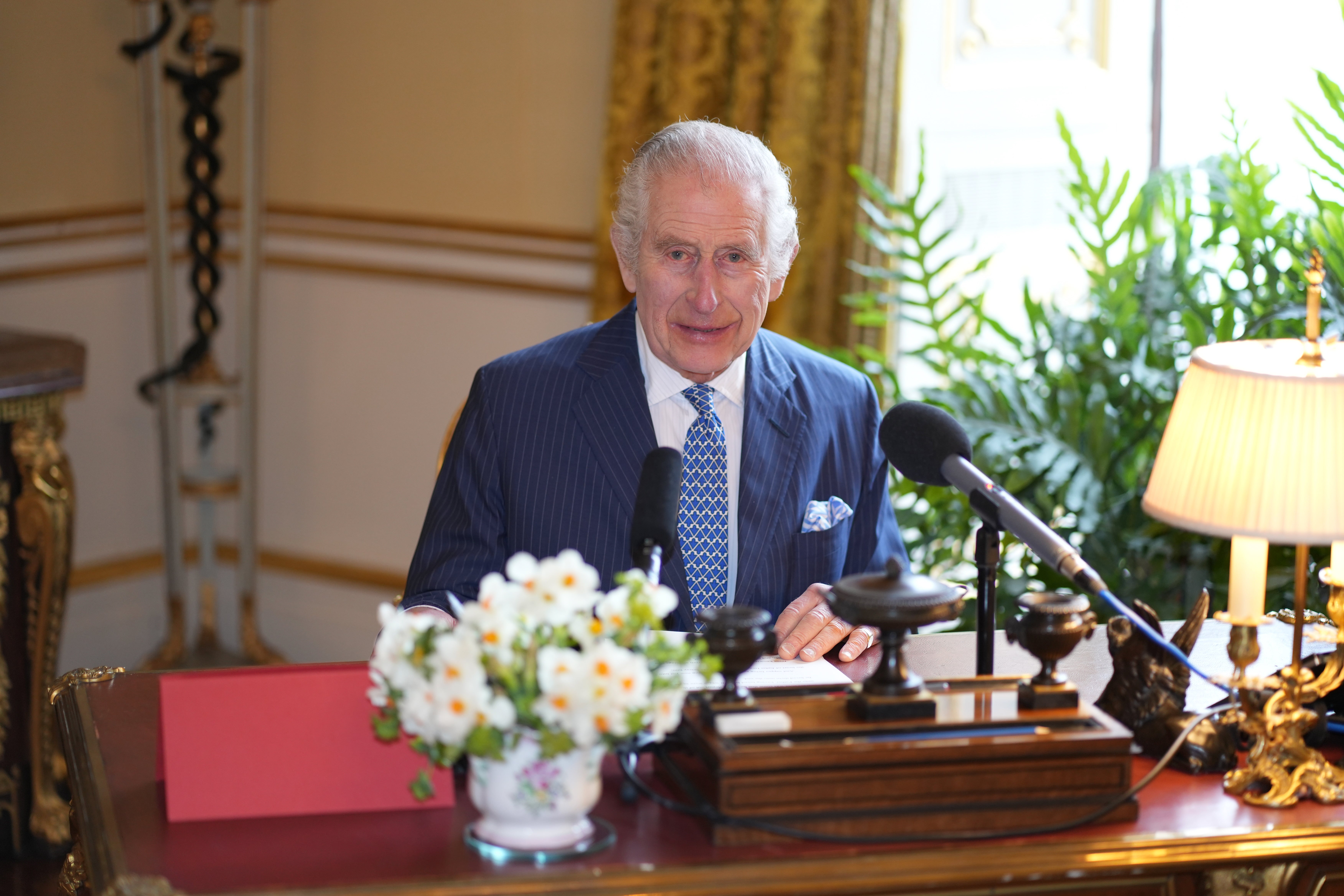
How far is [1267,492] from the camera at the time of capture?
1.50 m

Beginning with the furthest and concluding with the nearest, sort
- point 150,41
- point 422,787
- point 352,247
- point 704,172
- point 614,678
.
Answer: point 352,247, point 150,41, point 704,172, point 422,787, point 614,678

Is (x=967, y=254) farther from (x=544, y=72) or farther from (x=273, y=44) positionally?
(x=273, y=44)

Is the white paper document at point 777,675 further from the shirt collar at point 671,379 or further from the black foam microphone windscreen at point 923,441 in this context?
the shirt collar at point 671,379

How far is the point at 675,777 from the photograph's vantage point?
4.87 ft

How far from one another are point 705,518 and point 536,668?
3.18ft

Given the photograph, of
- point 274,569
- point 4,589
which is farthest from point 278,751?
point 274,569

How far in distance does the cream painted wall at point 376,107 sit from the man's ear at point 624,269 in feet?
5.77

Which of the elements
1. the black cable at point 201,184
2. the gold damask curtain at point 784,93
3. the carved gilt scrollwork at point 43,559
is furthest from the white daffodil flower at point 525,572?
the black cable at point 201,184

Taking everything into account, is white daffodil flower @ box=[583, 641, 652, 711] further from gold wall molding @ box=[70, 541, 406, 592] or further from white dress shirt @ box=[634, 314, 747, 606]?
gold wall molding @ box=[70, 541, 406, 592]

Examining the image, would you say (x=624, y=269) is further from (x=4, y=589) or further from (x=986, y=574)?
(x=4, y=589)

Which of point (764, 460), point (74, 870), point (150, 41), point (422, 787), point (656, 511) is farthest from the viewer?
point (150, 41)

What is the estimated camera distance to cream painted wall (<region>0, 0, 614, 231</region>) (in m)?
4.00

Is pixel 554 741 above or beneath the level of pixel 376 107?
beneath

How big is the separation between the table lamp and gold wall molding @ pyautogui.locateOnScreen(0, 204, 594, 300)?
2.61m
